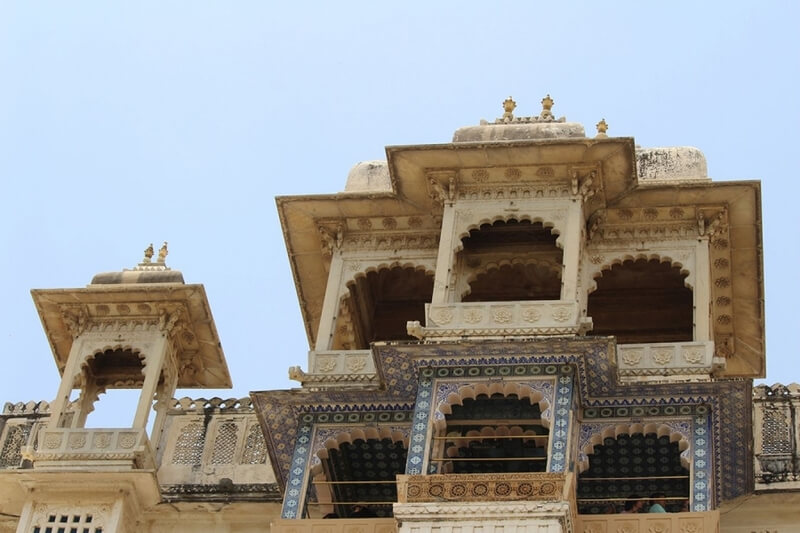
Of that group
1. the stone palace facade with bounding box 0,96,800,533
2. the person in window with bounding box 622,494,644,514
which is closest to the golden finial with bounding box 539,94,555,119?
the stone palace facade with bounding box 0,96,800,533

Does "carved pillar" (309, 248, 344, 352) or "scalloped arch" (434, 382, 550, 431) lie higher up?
"carved pillar" (309, 248, 344, 352)

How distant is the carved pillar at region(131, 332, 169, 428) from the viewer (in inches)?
844

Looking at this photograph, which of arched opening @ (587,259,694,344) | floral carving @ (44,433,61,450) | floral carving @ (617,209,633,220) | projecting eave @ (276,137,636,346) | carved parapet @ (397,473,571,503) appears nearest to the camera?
carved parapet @ (397,473,571,503)

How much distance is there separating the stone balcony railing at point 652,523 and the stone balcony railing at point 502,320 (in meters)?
1.80

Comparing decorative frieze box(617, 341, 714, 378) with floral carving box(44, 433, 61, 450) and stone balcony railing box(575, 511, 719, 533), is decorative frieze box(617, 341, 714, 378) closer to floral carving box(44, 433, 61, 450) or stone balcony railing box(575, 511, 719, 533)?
stone balcony railing box(575, 511, 719, 533)

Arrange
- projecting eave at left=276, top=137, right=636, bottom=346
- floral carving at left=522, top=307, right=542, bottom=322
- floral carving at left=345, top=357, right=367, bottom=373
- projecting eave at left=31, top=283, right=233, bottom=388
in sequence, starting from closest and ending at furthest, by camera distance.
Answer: floral carving at left=522, top=307, right=542, bottom=322, floral carving at left=345, top=357, right=367, bottom=373, projecting eave at left=276, top=137, right=636, bottom=346, projecting eave at left=31, top=283, right=233, bottom=388

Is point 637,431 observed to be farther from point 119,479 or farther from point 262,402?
point 119,479

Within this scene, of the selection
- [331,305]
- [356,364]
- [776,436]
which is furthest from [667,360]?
[331,305]

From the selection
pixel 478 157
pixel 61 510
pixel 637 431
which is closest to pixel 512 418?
pixel 637 431

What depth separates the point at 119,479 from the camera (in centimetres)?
2072

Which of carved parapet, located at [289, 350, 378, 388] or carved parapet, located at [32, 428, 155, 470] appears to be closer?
carved parapet, located at [289, 350, 378, 388]

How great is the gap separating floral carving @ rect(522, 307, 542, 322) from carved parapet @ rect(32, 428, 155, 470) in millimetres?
4197

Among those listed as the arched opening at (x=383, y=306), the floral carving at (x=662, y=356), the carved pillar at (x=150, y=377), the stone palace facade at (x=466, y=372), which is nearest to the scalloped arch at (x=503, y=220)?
the stone palace facade at (x=466, y=372)

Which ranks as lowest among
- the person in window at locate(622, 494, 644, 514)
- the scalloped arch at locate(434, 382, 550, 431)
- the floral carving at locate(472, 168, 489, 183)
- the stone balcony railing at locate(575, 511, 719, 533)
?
the stone balcony railing at locate(575, 511, 719, 533)
